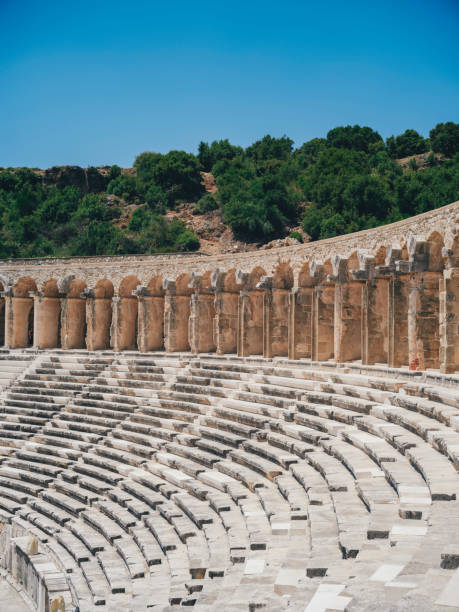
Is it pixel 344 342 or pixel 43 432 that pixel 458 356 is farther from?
pixel 43 432

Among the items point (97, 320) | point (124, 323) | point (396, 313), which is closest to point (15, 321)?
point (97, 320)

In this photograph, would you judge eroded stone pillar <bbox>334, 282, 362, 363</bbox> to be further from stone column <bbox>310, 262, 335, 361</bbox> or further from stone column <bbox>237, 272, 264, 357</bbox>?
stone column <bbox>237, 272, 264, 357</bbox>

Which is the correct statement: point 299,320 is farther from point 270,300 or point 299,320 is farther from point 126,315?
point 126,315

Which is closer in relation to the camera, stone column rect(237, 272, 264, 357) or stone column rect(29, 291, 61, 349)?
stone column rect(237, 272, 264, 357)

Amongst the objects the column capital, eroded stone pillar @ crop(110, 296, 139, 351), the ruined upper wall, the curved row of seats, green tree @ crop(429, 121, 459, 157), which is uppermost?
green tree @ crop(429, 121, 459, 157)

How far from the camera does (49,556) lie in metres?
12.8

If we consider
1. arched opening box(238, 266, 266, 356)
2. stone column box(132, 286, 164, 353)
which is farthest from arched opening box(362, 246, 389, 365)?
stone column box(132, 286, 164, 353)

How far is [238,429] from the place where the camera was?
15.0 metres

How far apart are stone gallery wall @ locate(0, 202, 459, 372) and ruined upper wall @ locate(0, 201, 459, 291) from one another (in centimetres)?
4

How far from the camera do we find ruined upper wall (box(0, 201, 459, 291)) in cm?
1442

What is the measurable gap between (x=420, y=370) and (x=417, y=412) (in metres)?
3.23

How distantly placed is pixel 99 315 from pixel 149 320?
2.38 metres

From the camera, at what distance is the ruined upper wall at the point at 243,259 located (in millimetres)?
14422

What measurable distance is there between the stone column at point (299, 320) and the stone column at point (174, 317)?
5.81m
